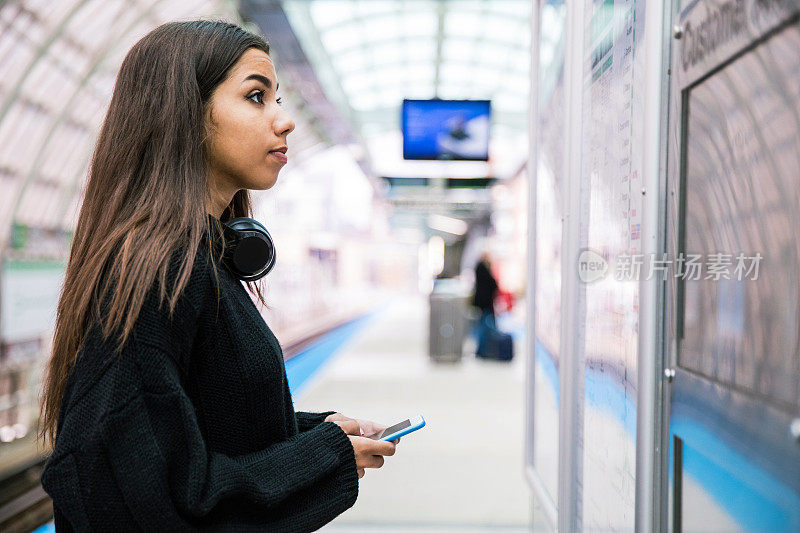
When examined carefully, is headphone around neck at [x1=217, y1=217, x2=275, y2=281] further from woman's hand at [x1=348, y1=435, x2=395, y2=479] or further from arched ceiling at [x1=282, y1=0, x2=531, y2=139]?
arched ceiling at [x1=282, y1=0, x2=531, y2=139]

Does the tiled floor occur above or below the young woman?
below

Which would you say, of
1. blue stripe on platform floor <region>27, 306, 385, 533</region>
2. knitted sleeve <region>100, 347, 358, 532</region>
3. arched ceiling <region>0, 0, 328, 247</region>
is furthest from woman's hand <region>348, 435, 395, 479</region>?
arched ceiling <region>0, 0, 328, 247</region>

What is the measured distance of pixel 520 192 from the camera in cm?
1750

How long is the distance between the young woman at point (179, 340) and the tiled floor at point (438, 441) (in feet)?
9.17

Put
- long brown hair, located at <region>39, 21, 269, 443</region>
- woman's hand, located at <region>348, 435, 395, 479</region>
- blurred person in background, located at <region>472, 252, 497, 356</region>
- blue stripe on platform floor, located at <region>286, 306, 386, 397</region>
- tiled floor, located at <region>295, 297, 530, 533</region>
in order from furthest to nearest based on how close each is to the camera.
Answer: blurred person in background, located at <region>472, 252, 497, 356</region>, blue stripe on platform floor, located at <region>286, 306, 386, 397</region>, tiled floor, located at <region>295, 297, 530, 533</region>, woman's hand, located at <region>348, 435, 395, 479</region>, long brown hair, located at <region>39, 21, 269, 443</region>

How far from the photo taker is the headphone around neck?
4.62 ft

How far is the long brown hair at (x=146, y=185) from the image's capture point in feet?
3.89

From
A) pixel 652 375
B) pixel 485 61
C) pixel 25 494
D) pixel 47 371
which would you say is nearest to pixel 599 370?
pixel 652 375

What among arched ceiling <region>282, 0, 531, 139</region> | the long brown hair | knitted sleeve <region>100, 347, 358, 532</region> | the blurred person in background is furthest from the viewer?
the blurred person in background

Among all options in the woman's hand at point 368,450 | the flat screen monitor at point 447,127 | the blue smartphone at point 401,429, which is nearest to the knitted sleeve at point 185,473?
the woman's hand at point 368,450

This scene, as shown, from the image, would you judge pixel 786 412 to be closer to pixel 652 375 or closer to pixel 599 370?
pixel 652 375

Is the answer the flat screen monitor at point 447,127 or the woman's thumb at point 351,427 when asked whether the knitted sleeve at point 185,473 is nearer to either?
the woman's thumb at point 351,427

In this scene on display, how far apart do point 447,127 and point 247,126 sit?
5666 mm

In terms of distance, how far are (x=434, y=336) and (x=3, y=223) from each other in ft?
21.0
